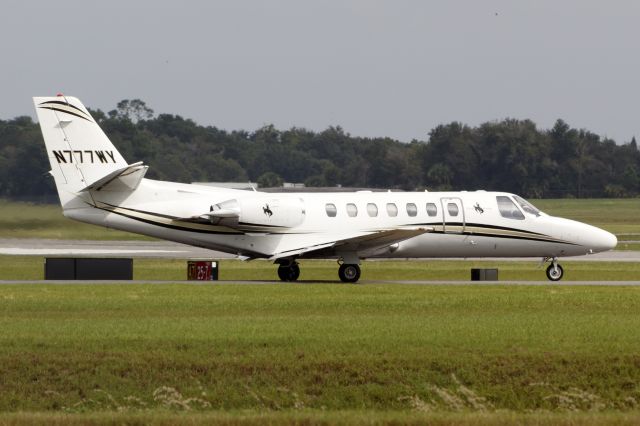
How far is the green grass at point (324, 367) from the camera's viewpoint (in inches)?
960

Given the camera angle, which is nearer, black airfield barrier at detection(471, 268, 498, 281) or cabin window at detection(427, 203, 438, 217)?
cabin window at detection(427, 203, 438, 217)

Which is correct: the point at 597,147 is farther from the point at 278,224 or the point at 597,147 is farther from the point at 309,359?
the point at 309,359

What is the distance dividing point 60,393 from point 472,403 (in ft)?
25.0

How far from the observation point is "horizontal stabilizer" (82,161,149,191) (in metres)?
44.8

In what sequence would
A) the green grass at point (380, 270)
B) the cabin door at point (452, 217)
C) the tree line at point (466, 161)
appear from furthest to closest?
the tree line at point (466, 161)
the green grass at point (380, 270)
the cabin door at point (452, 217)

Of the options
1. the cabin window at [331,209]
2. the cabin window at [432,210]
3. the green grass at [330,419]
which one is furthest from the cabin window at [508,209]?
the green grass at [330,419]

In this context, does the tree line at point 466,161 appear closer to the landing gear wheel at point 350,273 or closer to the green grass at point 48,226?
the green grass at point 48,226

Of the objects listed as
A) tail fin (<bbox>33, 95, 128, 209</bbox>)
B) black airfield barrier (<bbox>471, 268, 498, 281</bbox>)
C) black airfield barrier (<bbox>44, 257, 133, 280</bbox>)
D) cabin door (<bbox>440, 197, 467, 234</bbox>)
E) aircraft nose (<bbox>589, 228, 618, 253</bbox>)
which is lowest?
black airfield barrier (<bbox>471, 268, 498, 281</bbox>)

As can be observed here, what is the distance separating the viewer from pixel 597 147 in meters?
163

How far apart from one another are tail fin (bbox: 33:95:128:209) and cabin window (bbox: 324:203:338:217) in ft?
23.3

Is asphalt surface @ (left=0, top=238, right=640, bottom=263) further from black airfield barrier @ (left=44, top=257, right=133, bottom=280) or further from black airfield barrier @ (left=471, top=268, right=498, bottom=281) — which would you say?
black airfield barrier @ (left=44, top=257, right=133, bottom=280)

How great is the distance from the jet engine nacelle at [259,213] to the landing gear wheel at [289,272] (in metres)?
2.27

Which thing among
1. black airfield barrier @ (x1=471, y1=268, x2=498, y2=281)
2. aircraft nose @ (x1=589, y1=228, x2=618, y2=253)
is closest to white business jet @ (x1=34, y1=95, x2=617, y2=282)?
aircraft nose @ (x1=589, y1=228, x2=618, y2=253)

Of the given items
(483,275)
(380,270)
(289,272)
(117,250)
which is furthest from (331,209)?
(117,250)
